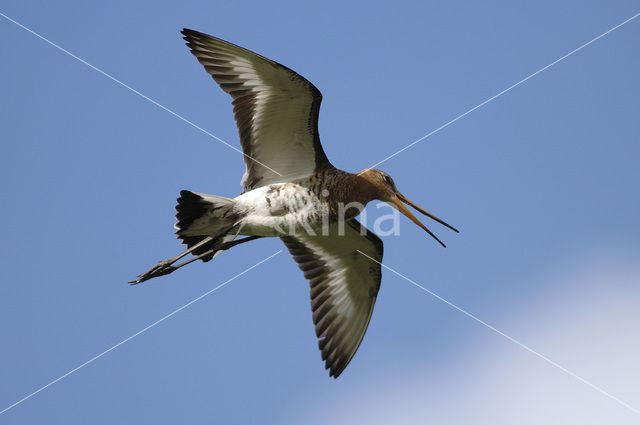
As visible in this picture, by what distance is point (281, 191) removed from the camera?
7508mm

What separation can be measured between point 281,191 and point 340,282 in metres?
1.40

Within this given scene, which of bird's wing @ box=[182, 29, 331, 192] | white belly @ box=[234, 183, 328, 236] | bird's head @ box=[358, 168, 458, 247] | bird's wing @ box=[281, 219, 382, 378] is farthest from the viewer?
bird's wing @ box=[281, 219, 382, 378]

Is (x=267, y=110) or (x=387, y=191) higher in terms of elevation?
(x=267, y=110)

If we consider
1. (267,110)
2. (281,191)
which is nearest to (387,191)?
(281,191)

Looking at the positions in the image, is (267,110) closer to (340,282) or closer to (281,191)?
(281,191)

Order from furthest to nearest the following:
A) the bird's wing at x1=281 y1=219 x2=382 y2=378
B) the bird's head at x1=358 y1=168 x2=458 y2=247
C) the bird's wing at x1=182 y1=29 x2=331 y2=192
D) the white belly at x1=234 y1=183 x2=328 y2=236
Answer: the bird's wing at x1=281 y1=219 x2=382 y2=378, the bird's head at x1=358 y1=168 x2=458 y2=247, the white belly at x1=234 y1=183 x2=328 y2=236, the bird's wing at x1=182 y1=29 x2=331 y2=192

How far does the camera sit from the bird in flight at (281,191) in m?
7.44

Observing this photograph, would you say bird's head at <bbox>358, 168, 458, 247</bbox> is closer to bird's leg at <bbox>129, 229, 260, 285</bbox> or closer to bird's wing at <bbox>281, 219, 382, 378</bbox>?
bird's wing at <bbox>281, 219, 382, 378</bbox>

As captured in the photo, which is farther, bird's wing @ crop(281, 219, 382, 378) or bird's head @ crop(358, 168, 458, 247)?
bird's wing @ crop(281, 219, 382, 378)

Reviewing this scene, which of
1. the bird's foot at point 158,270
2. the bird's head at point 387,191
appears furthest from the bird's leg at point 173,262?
the bird's head at point 387,191

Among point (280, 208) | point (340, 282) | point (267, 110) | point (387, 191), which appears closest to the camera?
point (280, 208)

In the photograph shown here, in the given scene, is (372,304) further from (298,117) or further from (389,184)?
(298,117)

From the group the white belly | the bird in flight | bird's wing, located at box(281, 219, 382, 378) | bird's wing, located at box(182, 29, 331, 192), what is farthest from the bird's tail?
bird's wing, located at box(281, 219, 382, 378)

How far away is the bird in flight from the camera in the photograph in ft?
24.4
